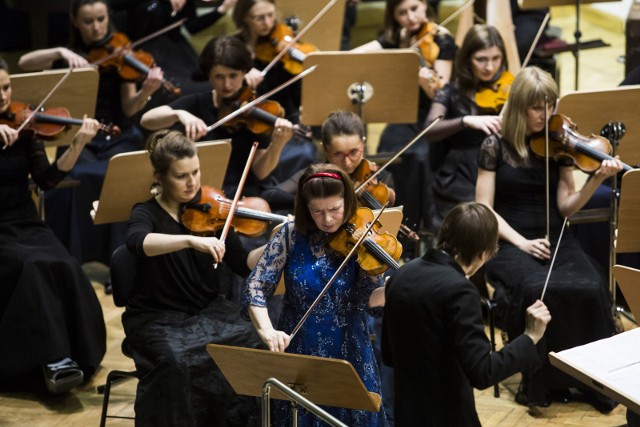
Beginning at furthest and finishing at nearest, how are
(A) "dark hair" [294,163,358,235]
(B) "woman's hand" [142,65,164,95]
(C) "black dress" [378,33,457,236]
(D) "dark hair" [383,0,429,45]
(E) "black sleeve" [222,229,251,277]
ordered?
(D) "dark hair" [383,0,429,45], (C) "black dress" [378,33,457,236], (B) "woman's hand" [142,65,164,95], (E) "black sleeve" [222,229,251,277], (A) "dark hair" [294,163,358,235]

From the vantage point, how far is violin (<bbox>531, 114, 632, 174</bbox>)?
3875 mm

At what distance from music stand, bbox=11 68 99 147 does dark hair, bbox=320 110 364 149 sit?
3.70 feet

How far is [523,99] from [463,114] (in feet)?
1.99

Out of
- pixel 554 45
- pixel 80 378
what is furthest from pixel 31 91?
pixel 554 45

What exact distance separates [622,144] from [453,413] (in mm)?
1850

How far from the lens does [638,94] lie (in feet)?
13.3

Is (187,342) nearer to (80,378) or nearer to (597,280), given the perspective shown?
(80,378)

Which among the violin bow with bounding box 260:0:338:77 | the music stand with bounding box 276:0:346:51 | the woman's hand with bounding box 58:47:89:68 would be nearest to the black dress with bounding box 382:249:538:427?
the violin bow with bounding box 260:0:338:77

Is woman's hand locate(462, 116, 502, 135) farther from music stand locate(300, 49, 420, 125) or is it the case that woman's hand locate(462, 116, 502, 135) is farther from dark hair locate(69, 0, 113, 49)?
dark hair locate(69, 0, 113, 49)

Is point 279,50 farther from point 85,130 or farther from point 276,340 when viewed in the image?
point 276,340

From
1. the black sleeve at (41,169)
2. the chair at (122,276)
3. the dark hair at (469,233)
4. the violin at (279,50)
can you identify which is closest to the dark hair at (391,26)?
the violin at (279,50)

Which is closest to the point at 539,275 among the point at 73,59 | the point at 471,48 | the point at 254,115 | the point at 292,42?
the point at 471,48

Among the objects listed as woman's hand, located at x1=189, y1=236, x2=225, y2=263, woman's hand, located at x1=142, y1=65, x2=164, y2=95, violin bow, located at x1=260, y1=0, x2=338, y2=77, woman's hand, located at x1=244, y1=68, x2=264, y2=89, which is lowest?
woman's hand, located at x1=189, y1=236, x2=225, y2=263

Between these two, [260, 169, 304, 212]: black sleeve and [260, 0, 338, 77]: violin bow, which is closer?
[260, 169, 304, 212]: black sleeve
